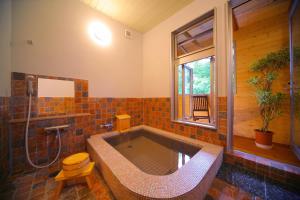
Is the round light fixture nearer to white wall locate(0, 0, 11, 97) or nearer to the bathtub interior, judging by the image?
white wall locate(0, 0, 11, 97)

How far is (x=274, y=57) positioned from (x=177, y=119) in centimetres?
209

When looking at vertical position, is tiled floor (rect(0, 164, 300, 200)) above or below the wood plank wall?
below

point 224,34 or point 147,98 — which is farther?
point 147,98

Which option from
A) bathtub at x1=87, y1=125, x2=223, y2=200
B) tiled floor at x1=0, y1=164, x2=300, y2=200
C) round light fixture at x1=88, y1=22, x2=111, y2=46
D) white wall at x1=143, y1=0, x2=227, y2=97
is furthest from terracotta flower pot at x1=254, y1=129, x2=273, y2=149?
round light fixture at x1=88, y1=22, x2=111, y2=46

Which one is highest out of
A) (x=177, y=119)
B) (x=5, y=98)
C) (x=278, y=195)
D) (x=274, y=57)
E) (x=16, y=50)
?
(x=274, y=57)

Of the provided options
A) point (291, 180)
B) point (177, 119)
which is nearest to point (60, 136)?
point (177, 119)

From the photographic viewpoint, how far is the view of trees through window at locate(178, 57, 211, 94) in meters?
2.09

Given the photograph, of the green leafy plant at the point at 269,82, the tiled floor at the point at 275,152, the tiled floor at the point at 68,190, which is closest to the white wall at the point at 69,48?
the tiled floor at the point at 68,190

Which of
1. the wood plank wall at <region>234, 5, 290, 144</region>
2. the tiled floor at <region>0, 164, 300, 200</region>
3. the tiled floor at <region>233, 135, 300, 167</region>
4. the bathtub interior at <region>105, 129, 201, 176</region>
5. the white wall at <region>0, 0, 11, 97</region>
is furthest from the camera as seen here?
the wood plank wall at <region>234, 5, 290, 144</region>

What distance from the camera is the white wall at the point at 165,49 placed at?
56.2 inches

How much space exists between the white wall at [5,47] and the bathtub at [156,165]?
1.16m

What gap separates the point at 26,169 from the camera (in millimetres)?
1240

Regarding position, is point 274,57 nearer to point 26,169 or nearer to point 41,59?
point 41,59

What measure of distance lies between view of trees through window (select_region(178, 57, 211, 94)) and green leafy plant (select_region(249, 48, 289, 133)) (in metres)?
0.87
